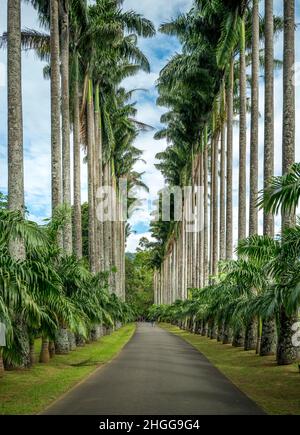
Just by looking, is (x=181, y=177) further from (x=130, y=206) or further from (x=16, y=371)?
(x=16, y=371)

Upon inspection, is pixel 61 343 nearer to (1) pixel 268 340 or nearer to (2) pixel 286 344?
(1) pixel 268 340

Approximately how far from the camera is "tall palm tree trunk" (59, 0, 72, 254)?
24.4 meters

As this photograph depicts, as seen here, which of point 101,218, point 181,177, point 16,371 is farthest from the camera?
point 181,177

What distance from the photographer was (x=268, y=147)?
68.4 ft

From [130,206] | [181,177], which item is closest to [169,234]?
[130,206]

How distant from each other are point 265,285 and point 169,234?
185ft

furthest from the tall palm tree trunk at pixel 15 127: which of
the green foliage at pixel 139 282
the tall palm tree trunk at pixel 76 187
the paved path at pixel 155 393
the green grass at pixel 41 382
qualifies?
the green foliage at pixel 139 282

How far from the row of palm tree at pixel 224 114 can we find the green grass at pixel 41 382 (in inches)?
208

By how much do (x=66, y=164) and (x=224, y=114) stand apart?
16.7m

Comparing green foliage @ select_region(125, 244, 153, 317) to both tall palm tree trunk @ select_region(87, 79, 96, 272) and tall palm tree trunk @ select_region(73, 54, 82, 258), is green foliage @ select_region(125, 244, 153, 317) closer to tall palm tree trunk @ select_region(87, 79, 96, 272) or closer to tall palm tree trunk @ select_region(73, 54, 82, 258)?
tall palm tree trunk @ select_region(87, 79, 96, 272)

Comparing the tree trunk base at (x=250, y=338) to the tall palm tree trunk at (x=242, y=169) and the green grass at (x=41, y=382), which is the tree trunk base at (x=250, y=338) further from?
the green grass at (x=41, y=382)

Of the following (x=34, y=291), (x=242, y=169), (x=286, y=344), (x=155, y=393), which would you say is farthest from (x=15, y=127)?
(x=242, y=169)

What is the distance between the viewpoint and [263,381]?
571 inches

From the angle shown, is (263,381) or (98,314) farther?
(98,314)
